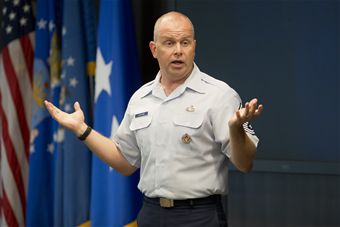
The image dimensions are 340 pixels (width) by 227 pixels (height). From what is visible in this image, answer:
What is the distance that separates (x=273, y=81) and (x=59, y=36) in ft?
5.10

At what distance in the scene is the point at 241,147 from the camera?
2.15 meters

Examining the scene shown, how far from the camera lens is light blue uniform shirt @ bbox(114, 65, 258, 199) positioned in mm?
2311

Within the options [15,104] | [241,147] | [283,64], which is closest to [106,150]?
[241,147]

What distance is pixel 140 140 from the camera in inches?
97.0

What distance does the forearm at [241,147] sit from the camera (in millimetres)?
2102

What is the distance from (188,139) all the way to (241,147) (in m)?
0.26

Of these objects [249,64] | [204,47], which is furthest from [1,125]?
[249,64]

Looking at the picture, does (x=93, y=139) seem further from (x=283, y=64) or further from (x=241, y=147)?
(x=283, y=64)

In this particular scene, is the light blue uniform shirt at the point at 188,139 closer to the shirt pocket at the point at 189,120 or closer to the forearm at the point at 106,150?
the shirt pocket at the point at 189,120

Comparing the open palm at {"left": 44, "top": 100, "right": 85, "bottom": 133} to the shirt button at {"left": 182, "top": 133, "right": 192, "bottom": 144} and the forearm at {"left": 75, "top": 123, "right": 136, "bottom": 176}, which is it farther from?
the shirt button at {"left": 182, "top": 133, "right": 192, "bottom": 144}

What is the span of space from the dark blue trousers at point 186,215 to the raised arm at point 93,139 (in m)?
0.30

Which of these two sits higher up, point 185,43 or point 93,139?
point 185,43

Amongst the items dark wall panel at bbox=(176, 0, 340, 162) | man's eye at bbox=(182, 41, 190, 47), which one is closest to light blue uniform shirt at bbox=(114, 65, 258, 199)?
man's eye at bbox=(182, 41, 190, 47)

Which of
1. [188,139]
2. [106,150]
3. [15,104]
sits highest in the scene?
[188,139]
